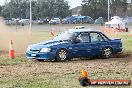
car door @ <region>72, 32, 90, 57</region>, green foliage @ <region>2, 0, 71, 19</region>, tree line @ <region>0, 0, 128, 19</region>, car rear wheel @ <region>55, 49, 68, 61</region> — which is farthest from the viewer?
tree line @ <region>0, 0, 128, 19</region>

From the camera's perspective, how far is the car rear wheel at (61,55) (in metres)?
17.8

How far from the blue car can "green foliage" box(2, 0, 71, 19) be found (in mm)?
85188

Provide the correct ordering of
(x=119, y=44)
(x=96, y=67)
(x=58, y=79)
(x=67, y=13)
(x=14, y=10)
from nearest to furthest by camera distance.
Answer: (x=58, y=79) < (x=96, y=67) < (x=119, y=44) < (x=14, y=10) < (x=67, y=13)

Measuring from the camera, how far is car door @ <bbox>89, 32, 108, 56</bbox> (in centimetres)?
1891

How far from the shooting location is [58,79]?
12227 mm

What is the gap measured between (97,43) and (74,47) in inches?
48.0

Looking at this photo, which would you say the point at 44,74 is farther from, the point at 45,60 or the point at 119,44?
the point at 119,44

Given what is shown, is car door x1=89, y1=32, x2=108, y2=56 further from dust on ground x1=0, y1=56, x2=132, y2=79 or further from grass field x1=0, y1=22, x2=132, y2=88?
dust on ground x1=0, y1=56, x2=132, y2=79

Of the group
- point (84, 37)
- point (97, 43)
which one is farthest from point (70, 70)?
point (97, 43)

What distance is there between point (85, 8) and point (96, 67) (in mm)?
104177

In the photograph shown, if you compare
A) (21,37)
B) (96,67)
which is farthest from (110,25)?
(96,67)

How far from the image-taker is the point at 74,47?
60.4 ft

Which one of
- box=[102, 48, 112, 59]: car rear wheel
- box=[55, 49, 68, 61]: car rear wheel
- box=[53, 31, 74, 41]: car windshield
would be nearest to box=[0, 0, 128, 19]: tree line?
box=[53, 31, 74, 41]: car windshield

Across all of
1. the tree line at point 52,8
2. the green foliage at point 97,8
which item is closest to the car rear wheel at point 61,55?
the tree line at point 52,8
